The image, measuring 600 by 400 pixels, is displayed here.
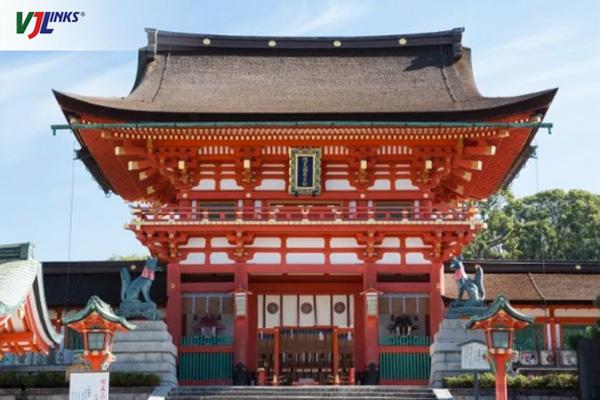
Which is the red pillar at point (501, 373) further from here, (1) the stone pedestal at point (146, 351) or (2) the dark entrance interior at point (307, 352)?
(2) the dark entrance interior at point (307, 352)

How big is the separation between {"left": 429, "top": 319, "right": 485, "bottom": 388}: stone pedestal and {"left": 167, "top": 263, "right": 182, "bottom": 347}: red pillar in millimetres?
7622

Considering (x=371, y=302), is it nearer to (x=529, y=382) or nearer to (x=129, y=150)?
(x=529, y=382)

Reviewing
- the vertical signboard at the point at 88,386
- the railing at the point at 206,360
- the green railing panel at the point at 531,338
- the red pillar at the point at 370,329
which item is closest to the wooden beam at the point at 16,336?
the vertical signboard at the point at 88,386

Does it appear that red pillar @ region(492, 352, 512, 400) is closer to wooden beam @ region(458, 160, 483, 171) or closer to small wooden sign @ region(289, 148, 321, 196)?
wooden beam @ region(458, 160, 483, 171)

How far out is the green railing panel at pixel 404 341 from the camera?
28.4m

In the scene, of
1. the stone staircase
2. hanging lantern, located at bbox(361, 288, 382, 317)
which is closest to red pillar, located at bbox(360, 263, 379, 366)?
hanging lantern, located at bbox(361, 288, 382, 317)

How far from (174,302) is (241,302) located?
2.12m

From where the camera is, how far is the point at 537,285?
32.3 meters

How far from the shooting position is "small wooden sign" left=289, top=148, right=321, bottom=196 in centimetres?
2952

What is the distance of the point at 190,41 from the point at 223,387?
49.7ft

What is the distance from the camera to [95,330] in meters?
21.4

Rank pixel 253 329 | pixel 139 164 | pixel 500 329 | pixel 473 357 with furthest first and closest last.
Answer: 1. pixel 253 329
2. pixel 139 164
3. pixel 473 357
4. pixel 500 329

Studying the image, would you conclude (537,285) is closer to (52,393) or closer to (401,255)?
(401,255)

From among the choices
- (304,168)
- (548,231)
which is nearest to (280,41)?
(304,168)
